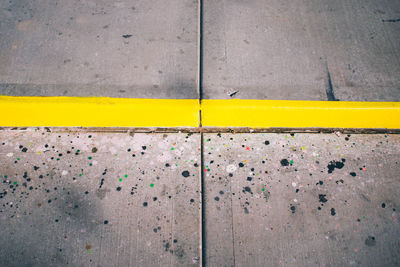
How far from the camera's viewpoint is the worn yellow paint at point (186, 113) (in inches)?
78.0

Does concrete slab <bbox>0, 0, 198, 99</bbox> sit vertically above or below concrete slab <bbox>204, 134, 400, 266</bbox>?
above

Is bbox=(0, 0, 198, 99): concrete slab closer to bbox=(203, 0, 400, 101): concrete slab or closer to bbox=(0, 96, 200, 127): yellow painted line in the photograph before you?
bbox=(0, 96, 200, 127): yellow painted line

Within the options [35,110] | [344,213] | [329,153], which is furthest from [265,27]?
→ [35,110]

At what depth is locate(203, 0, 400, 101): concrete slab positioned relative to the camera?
214 centimetres

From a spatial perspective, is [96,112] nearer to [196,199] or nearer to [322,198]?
[196,199]

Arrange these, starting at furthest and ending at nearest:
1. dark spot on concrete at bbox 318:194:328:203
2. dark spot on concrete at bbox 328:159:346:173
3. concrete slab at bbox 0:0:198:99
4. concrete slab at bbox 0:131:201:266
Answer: concrete slab at bbox 0:0:198:99, dark spot on concrete at bbox 328:159:346:173, dark spot on concrete at bbox 318:194:328:203, concrete slab at bbox 0:131:201:266

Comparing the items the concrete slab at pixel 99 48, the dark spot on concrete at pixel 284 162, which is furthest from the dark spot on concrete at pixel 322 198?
the concrete slab at pixel 99 48

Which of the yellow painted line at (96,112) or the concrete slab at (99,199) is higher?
the yellow painted line at (96,112)

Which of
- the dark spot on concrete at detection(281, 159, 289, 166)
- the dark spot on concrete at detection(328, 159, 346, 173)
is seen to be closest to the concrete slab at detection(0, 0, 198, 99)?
the dark spot on concrete at detection(281, 159, 289, 166)

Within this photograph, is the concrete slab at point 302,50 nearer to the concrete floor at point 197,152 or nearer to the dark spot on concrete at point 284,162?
the concrete floor at point 197,152

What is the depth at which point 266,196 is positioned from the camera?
189 cm

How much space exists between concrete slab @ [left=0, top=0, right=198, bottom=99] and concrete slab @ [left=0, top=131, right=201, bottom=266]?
0.42 m

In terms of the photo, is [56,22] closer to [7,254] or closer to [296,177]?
[7,254]

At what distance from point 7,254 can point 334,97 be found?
9.18 feet
